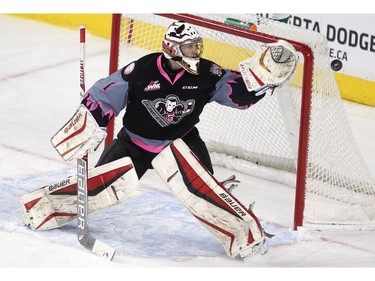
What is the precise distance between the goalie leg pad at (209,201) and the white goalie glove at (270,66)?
38 cm

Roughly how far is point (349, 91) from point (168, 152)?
2.11m

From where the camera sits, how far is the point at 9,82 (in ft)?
24.4

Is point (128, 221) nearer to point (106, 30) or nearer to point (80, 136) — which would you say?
point (80, 136)

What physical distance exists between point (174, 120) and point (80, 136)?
1.25 feet

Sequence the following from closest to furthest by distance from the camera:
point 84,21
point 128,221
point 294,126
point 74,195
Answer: point 74,195
point 128,221
point 294,126
point 84,21

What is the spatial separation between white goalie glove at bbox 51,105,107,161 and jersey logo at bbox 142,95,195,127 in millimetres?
216

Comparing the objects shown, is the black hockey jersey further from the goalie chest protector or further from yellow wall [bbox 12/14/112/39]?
yellow wall [bbox 12/14/112/39]

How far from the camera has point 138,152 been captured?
5547mm

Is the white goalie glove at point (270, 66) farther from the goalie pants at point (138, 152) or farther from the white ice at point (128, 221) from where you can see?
the white ice at point (128, 221)

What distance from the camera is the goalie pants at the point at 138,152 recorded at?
5543 millimetres

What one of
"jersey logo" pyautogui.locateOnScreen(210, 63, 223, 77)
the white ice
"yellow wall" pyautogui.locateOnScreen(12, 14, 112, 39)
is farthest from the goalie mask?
"yellow wall" pyautogui.locateOnScreen(12, 14, 112, 39)

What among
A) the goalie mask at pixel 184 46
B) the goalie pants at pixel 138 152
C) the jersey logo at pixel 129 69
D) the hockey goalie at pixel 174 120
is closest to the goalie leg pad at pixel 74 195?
the hockey goalie at pixel 174 120

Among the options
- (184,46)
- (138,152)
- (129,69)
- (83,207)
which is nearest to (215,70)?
(184,46)

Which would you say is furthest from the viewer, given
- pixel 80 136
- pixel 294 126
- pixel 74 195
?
pixel 294 126
